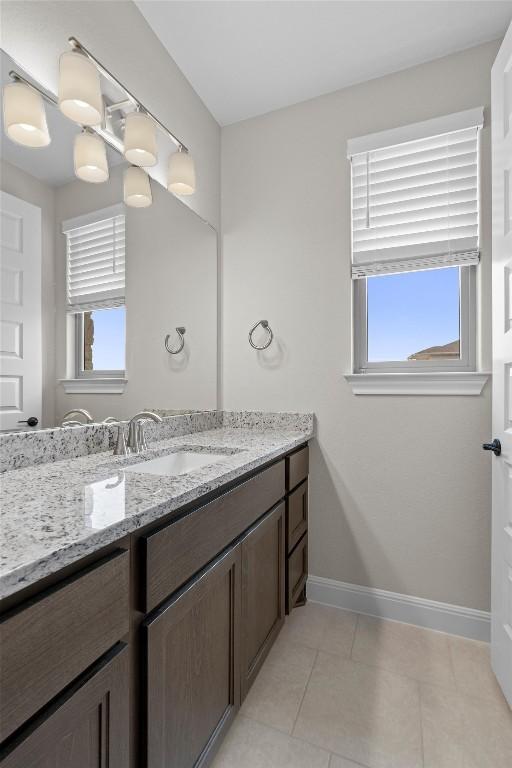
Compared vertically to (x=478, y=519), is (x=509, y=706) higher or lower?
lower

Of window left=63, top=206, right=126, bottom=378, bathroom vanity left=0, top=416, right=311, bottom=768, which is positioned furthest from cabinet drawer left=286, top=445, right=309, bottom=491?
window left=63, top=206, right=126, bottom=378

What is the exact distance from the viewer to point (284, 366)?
2057 mm

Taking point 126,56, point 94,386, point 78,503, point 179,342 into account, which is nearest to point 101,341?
point 94,386

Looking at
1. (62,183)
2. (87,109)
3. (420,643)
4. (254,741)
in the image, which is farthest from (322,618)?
(87,109)

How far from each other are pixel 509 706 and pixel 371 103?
2.60 metres

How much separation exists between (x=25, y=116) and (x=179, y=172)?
76cm

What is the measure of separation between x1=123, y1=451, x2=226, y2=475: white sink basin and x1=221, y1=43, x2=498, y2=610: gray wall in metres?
0.64

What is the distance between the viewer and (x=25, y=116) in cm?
106

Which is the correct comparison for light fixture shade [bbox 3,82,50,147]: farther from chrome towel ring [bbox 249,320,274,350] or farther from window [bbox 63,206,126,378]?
chrome towel ring [bbox 249,320,274,350]

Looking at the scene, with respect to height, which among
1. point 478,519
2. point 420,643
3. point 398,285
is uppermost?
point 398,285

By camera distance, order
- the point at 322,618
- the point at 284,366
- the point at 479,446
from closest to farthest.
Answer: the point at 479,446 → the point at 322,618 → the point at 284,366

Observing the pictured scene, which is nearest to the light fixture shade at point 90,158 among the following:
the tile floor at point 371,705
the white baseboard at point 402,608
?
the tile floor at point 371,705

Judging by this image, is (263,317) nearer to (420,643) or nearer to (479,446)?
(479,446)

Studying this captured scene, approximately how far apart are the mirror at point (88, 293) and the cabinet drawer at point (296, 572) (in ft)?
2.84
